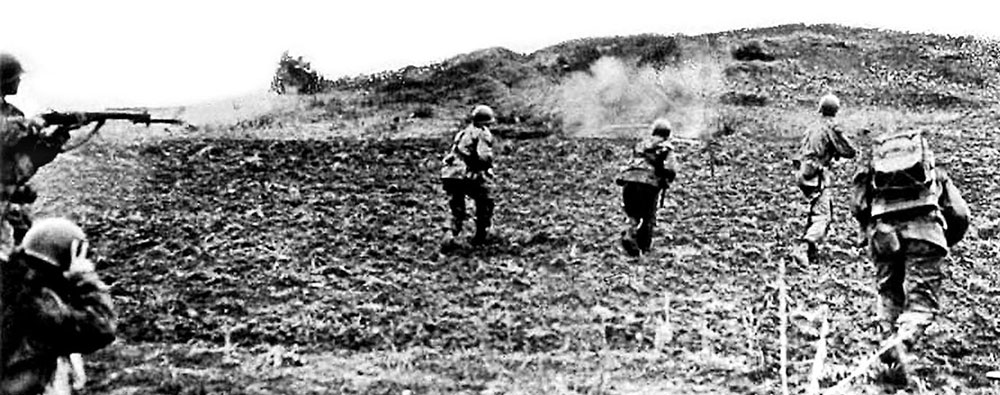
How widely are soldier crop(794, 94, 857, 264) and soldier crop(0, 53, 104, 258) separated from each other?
25.7 ft

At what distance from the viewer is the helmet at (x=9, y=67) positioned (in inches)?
347

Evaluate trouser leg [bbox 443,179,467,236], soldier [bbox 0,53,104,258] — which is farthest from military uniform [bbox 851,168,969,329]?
soldier [bbox 0,53,104,258]

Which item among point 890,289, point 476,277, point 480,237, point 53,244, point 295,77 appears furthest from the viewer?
point 295,77

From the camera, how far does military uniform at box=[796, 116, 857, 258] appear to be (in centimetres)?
1471

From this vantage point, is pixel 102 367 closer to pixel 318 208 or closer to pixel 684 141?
pixel 318 208

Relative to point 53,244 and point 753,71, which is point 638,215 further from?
point 753,71

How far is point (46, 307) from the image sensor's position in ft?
19.3

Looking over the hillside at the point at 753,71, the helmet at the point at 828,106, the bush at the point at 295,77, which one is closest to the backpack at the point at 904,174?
the helmet at the point at 828,106

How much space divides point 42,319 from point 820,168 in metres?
10.4

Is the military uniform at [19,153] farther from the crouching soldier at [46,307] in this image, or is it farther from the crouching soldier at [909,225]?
the crouching soldier at [909,225]

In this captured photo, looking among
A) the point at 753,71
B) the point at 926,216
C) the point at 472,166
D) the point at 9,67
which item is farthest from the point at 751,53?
the point at 9,67

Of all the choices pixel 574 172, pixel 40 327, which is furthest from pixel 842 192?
pixel 40 327

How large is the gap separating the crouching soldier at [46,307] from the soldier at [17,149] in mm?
3206

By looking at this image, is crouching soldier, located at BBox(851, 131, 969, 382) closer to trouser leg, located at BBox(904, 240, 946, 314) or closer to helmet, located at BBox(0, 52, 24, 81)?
trouser leg, located at BBox(904, 240, 946, 314)
